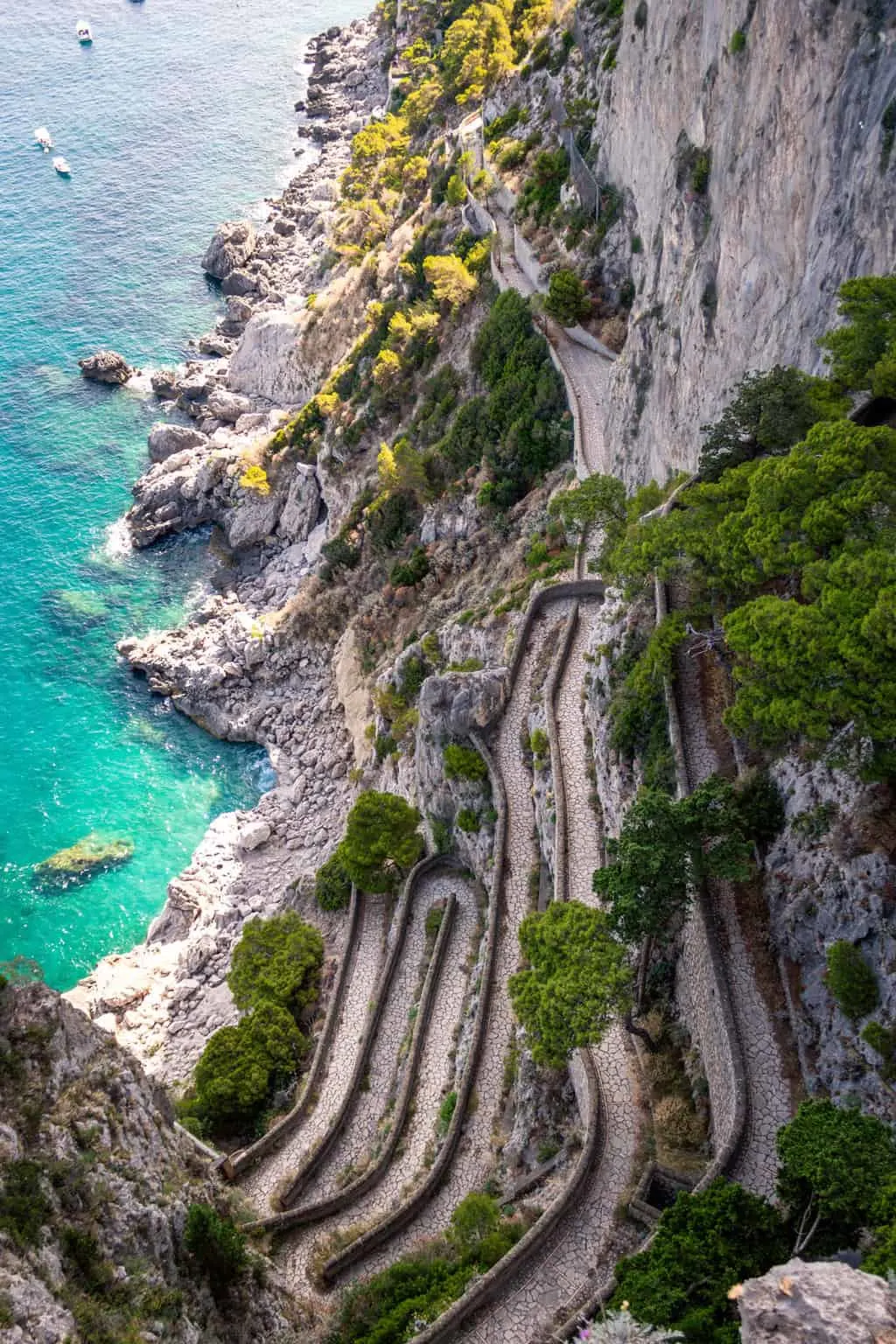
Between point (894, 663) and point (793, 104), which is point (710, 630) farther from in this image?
point (793, 104)

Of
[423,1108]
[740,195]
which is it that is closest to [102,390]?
[740,195]

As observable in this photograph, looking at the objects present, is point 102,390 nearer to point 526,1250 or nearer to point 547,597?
point 547,597

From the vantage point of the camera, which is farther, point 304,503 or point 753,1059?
point 304,503

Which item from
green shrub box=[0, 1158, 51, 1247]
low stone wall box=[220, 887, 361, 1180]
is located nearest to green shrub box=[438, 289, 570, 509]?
low stone wall box=[220, 887, 361, 1180]

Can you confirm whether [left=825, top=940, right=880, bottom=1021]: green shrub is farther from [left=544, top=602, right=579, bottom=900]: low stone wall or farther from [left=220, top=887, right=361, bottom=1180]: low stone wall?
[left=220, top=887, right=361, bottom=1180]: low stone wall

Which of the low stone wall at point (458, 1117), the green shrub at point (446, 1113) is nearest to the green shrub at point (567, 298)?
the low stone wall at point (458, 1117)

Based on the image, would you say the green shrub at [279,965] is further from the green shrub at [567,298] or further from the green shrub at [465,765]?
the green shrub at [567,298]

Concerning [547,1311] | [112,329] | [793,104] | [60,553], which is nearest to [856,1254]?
[547,1311]
